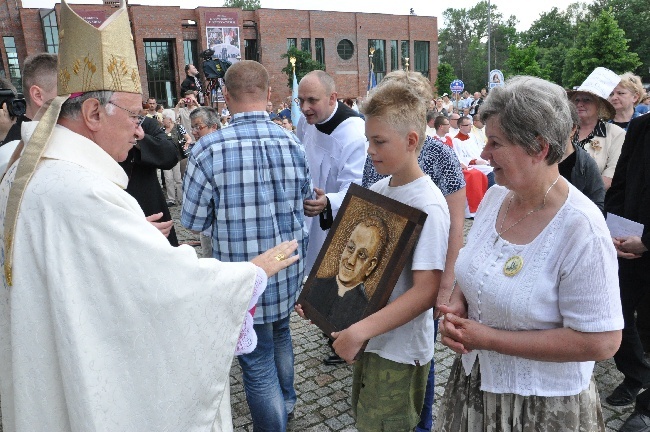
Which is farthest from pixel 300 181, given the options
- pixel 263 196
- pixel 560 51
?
pixel 560 51

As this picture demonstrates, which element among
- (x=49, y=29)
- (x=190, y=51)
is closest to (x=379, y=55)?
(x=190, y=51)

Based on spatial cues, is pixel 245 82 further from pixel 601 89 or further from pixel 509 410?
pixel 601 89

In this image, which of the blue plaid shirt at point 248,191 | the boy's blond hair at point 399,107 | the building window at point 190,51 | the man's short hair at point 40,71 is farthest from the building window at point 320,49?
the boy's blond hair at point 399,107

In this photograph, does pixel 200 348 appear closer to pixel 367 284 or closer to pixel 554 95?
pixel 367 284

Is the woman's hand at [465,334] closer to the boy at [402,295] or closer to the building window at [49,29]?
the boy at [402,295]

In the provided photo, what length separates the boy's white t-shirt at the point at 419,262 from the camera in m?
1.92

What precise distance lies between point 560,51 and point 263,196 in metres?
53.4

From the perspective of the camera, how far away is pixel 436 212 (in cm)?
197

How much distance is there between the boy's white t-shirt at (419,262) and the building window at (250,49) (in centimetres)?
4440

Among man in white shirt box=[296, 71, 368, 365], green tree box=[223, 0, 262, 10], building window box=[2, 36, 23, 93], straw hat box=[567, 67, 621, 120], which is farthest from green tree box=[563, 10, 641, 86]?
green tree box=[223, 0, 262, 10]

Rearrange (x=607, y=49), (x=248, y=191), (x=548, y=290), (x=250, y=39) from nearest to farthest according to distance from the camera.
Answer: (x=548, y=290)
(x=248, y=191)
(x=607, y=49)
(x=250, y=39)

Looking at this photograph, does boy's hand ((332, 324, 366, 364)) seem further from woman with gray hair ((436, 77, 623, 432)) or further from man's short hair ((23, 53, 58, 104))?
man's short hair ((23, 53, 58, 104))

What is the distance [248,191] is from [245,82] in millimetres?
619

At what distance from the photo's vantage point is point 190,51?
42562 mm
